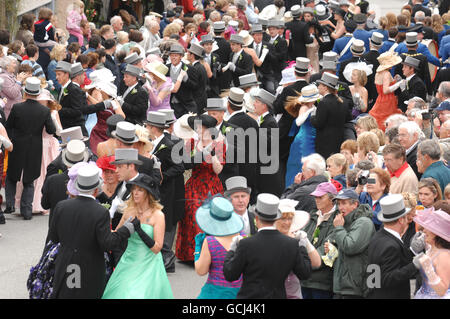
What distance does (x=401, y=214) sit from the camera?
6.91 m

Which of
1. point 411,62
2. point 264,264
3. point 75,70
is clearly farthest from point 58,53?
point 264,264

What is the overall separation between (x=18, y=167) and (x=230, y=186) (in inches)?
190

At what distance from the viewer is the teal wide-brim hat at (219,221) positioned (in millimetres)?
6879

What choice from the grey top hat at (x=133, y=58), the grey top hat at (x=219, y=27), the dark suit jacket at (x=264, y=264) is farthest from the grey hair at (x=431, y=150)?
the grey top hat at (x=219, y=27)

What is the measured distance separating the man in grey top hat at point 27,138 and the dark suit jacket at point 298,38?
742cm

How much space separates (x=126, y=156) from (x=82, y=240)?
4.54 ft

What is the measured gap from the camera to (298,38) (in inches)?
697

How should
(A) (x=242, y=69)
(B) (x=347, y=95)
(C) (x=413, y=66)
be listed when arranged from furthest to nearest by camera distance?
(A) (x=242, y=69) < (C) (x=413, y=66) < (B) (x=347, y=95)

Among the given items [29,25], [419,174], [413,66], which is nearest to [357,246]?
[419,174]

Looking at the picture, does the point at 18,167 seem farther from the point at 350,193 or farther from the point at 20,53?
the point at 350,193

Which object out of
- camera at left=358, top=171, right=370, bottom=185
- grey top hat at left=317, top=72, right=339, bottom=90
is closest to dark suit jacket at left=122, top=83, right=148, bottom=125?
grey top hat at left=317, top=72, right=339, bottom=90

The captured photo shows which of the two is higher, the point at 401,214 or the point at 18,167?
the point at 401,214

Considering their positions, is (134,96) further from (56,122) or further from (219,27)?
(219,27)

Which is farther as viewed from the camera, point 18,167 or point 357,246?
point 18,167
